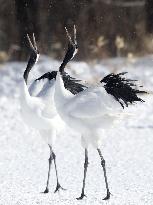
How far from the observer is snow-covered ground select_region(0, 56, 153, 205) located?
9031 millimetres

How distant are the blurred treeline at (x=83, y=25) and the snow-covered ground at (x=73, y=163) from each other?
5.48 metres

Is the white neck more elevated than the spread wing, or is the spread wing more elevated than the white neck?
the white neck

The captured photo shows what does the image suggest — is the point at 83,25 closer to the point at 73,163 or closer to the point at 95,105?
the point at 73,163

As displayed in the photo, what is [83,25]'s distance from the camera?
23.6m

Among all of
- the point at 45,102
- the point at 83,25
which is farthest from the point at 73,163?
the point at 83,25

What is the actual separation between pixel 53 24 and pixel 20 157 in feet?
43.2

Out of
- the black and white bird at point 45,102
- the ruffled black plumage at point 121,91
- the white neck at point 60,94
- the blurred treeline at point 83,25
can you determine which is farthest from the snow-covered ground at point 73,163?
the blurred treeline at point 83,25

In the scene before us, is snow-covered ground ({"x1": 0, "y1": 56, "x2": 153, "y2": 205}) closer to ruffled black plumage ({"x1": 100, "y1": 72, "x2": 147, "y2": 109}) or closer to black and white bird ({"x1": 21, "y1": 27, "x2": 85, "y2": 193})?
ruffled black plumage ({"x1": 100, "y1": 72, "x2": 147, "y2": 109})

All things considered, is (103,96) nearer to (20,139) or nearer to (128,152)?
(128,152)

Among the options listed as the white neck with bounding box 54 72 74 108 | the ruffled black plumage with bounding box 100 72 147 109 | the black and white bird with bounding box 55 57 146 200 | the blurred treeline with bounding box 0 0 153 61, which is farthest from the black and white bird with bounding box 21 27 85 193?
the blurred treeline with bounding box 0 0 153 61

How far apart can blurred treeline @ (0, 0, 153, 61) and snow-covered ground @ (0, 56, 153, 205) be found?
548 centimetres

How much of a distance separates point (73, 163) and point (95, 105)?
8.39 ft

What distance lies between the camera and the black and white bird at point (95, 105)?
29.2 feet

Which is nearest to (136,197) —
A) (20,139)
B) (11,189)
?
(11,189)
